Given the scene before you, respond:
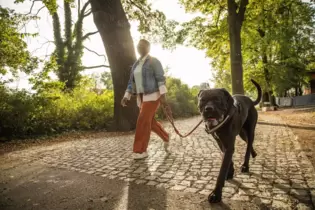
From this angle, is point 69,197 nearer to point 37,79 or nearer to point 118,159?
point 118,159

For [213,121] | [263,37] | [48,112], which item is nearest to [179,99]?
[48,112]

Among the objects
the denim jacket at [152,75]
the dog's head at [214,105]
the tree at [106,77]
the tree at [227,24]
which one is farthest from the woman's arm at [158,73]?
the tree at [106,77]

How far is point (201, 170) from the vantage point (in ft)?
12.3

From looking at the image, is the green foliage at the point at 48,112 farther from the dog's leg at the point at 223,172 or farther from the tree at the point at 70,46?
the tree at the point at 70,46

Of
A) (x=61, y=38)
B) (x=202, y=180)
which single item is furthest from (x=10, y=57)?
(x=61, y=38)

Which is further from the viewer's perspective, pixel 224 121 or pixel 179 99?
pixel 179 99

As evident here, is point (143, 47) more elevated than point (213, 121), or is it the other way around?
point (143, 47)

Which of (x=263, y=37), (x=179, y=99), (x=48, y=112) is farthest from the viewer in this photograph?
(x=263, y=37)

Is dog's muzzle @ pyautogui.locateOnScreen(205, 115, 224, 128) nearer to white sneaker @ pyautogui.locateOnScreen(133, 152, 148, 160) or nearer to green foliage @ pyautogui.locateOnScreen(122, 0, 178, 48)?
white sneaker @ pyautogui.locateOnScreen(133, 152, 148, 160)

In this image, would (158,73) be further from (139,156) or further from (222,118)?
(222,118)

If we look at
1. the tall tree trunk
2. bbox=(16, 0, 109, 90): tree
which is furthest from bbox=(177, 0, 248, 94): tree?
bbox=(16, 0, 109, 90): tree

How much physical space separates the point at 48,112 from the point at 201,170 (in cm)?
789

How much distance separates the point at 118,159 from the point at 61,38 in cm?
2331

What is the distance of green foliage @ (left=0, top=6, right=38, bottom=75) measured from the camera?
35.3ft
